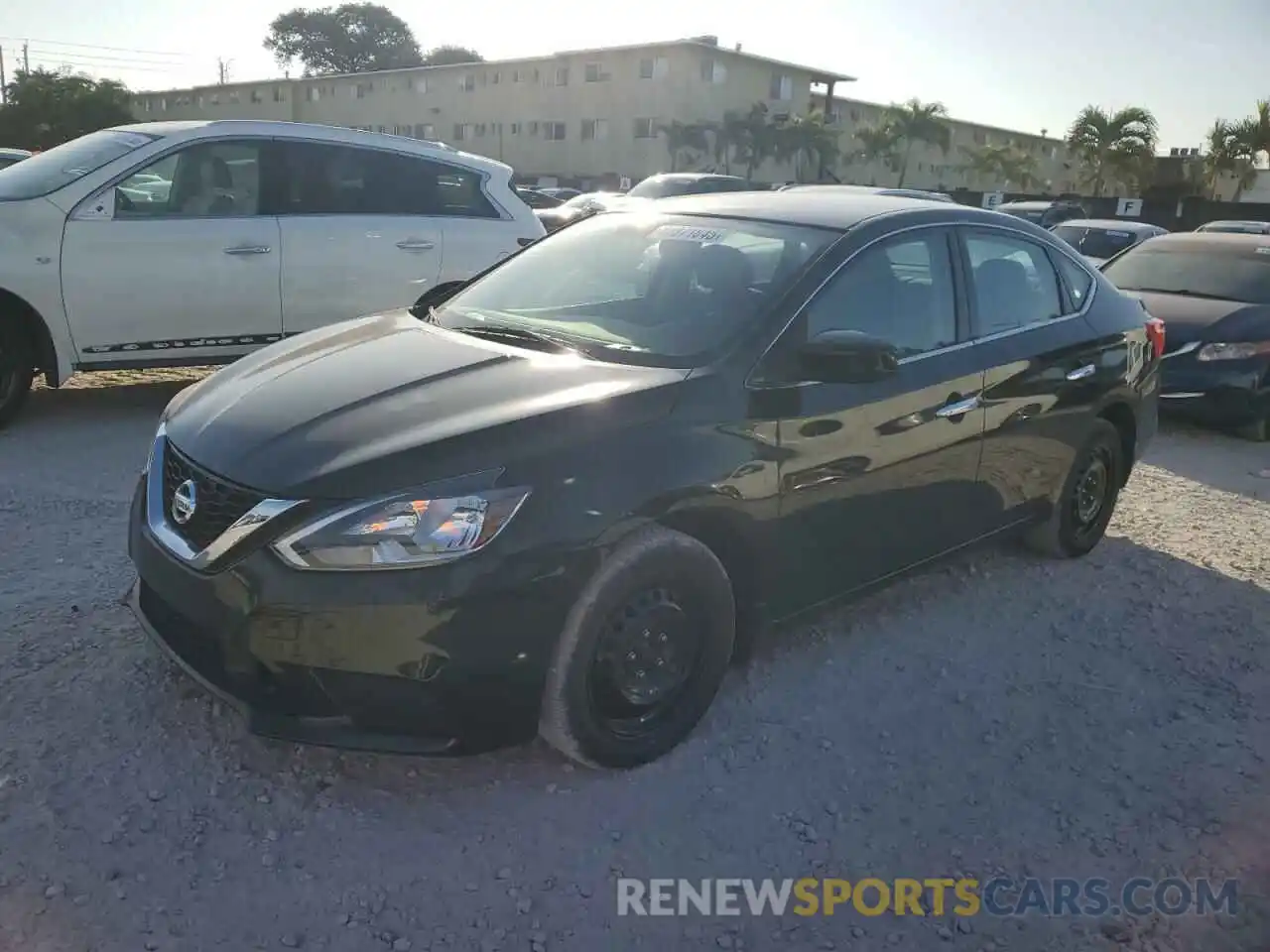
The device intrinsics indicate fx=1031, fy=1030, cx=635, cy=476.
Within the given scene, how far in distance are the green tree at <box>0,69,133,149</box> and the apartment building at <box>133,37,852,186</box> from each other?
7961mm

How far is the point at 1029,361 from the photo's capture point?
426 cm

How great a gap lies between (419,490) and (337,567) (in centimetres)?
28

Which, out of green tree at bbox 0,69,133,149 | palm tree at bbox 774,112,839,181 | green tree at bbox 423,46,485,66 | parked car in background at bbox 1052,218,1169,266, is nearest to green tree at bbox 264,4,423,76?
green tree at bbox 423,46,485,66

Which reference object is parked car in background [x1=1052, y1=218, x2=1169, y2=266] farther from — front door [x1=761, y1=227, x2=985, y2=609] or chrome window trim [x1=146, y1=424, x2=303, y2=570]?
chrome window trim [x1=146, y1=424, x2=303, y2=570]

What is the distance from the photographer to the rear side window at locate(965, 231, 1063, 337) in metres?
4.13

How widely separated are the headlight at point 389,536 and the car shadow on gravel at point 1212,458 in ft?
19.1

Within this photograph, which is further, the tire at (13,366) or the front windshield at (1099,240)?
the front windshield at (1099,240)

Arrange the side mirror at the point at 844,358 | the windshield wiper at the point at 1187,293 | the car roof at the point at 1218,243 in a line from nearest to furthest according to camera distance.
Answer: the side mirror at the point at 844,358
the windshield wiper at the point at 1187,293
the car roof at the point at 1218,243

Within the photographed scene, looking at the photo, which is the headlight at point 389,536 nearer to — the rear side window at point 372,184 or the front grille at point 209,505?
the front grille at point 209,505

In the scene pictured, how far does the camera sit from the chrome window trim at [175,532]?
263 centimetres

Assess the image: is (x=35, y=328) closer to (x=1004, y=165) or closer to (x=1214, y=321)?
(x=1214, y=321)

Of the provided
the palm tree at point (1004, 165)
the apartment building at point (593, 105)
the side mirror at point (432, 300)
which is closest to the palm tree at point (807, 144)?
the apartment building at point (593, 105)

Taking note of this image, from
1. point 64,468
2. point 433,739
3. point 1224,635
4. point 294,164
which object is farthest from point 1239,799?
point 294,164

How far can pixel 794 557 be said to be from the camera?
335cm
